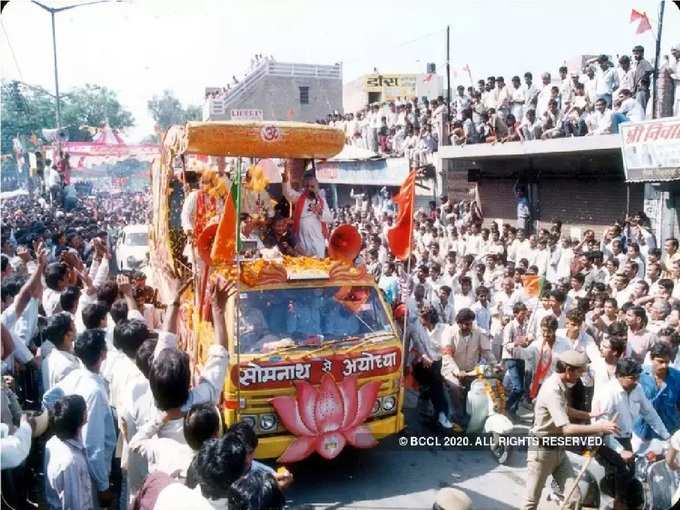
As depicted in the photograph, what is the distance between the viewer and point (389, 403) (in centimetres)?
607

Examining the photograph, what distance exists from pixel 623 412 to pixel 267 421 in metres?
2.76

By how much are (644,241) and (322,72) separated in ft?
88.9

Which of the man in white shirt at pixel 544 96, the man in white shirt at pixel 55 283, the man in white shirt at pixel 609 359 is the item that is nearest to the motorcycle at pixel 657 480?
the man in white shirt at pixel 609 359

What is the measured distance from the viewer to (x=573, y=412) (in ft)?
15.1

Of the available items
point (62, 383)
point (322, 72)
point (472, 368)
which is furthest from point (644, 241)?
point (322, 72)

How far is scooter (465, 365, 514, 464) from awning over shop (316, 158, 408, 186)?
10.6 m

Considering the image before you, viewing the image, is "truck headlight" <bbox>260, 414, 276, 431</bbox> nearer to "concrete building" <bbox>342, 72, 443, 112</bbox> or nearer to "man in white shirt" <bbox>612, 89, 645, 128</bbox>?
"man in white shirt" <bbox>612, 89, 645, 128</bbox>

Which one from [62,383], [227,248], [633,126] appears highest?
[633,126]

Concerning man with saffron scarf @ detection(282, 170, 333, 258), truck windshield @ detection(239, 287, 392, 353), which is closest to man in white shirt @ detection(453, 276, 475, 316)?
man with saffron scarf @ detection(282, 170, 333, 258)

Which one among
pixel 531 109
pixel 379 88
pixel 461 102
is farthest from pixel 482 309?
pixel 379 88

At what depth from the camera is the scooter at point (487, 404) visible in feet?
21.2


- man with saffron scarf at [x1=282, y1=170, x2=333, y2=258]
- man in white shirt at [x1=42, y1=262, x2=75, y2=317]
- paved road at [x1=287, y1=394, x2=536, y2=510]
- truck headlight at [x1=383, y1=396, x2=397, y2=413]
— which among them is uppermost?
man with saffron scarf at [x1=282, y1=170, x2=333, y2=258]

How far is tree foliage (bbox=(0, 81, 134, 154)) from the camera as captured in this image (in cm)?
3254

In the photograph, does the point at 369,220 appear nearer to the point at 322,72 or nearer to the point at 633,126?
the point at 633,126
